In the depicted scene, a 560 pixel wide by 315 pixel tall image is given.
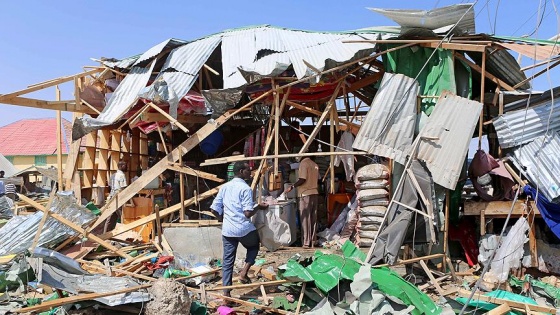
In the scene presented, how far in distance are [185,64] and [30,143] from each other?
84.6 ft

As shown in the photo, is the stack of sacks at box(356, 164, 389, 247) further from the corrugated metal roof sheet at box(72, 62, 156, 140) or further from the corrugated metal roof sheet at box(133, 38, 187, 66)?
the corrugated metal roof sheet at box(133, 38, 187, 66)

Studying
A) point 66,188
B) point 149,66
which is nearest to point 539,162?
point 149,66

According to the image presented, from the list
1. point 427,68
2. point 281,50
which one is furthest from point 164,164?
point 427,68

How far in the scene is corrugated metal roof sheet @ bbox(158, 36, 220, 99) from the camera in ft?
28.7

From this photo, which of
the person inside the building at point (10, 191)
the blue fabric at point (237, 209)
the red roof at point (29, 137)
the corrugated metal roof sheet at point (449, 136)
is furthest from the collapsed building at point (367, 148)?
the red roof at point (29, 137)

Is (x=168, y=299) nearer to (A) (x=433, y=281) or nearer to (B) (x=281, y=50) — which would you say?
(A) (x=433, y=281)

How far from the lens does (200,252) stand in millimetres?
7855

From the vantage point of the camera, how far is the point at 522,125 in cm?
720

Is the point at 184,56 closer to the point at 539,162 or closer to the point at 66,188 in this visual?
the point at 66,188

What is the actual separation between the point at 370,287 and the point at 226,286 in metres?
1.79

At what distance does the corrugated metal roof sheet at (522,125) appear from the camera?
7.18 m

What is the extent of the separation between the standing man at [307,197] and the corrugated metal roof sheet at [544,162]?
342cm

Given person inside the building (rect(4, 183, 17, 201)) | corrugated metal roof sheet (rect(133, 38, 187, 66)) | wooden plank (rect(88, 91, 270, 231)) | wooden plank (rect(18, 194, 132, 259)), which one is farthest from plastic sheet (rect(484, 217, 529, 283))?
person inside the building (rect(4, 183, 17, 201))

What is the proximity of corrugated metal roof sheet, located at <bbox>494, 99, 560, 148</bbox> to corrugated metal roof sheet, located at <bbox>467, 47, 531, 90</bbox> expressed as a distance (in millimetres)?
767
